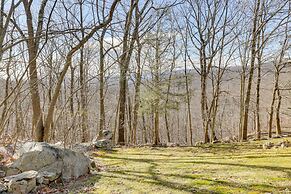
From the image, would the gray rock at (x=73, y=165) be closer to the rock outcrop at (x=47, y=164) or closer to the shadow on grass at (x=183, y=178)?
the rock outcrop at (x=47, y=164)

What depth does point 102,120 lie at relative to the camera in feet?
38.4

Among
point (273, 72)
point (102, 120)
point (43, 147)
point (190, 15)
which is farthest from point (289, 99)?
point (43, 147)

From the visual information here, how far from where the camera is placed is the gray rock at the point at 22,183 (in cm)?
454

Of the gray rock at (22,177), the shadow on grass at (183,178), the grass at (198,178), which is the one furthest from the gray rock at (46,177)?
the shadow on grass at (183,178)

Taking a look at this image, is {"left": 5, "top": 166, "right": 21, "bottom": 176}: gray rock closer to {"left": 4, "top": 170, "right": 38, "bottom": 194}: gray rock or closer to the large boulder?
the large boulder

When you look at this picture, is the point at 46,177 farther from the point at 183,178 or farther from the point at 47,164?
the point at 183,178

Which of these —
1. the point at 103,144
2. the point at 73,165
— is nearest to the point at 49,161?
the point at 73,165

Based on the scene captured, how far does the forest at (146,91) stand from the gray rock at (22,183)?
0.02 m

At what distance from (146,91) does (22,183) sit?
8.99 m

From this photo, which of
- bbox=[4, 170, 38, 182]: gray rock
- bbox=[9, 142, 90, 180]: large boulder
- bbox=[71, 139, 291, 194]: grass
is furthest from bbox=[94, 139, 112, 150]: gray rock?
bbox=[4, 170, 38, 182]: gray rock

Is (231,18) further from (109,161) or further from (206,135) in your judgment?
(109,161)

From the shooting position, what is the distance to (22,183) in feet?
15.1

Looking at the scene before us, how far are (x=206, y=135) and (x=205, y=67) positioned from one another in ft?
10.8

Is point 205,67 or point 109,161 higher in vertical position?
point 205,67
